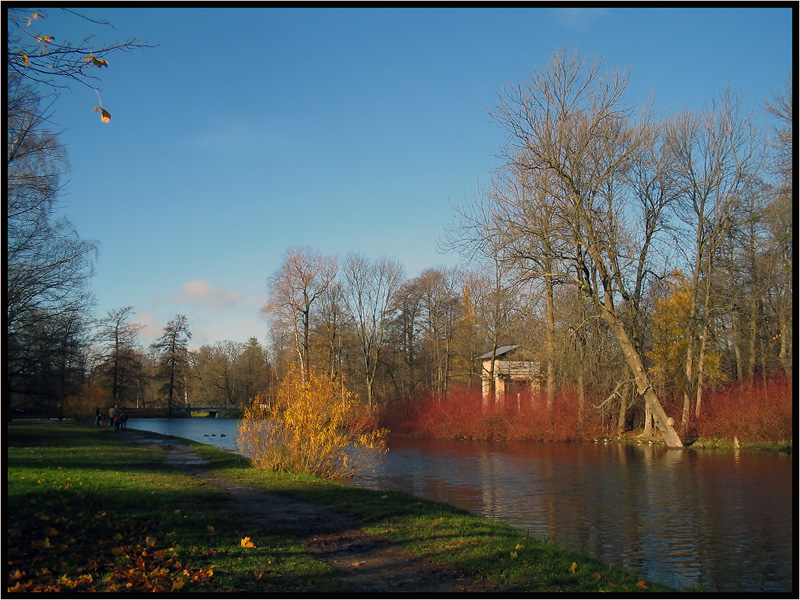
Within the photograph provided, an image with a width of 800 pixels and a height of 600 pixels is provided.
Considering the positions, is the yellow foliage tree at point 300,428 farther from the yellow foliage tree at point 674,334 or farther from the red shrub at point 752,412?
the yellow foliage tree at point 674,334

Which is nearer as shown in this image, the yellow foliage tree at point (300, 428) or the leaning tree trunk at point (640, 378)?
the yellow foliage tree at point (300, 428)

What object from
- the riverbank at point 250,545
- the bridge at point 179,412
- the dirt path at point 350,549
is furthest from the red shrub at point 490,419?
the bridge at point 179,412

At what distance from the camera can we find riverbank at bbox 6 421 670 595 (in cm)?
622

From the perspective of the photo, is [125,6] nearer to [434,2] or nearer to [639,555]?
[434,2]

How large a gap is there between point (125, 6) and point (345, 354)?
2016 inches

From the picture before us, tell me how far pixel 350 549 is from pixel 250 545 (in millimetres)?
1331

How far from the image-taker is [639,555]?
945 cm

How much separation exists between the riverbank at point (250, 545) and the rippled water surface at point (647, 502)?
1.77 m

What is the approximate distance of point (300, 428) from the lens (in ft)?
53.1

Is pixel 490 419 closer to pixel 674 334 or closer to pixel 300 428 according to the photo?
pixel 674 334

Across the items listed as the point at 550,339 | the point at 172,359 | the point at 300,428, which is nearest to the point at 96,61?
the point at 300,428

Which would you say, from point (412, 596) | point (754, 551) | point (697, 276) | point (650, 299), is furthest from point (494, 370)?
point (412, 596)

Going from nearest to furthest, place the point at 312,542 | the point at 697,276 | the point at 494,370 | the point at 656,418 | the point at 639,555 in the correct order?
the point at 312,542
the point at 639,555
the point at 656,418
the point at 697,276
the point at 494,370

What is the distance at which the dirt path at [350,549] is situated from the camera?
659 cm
